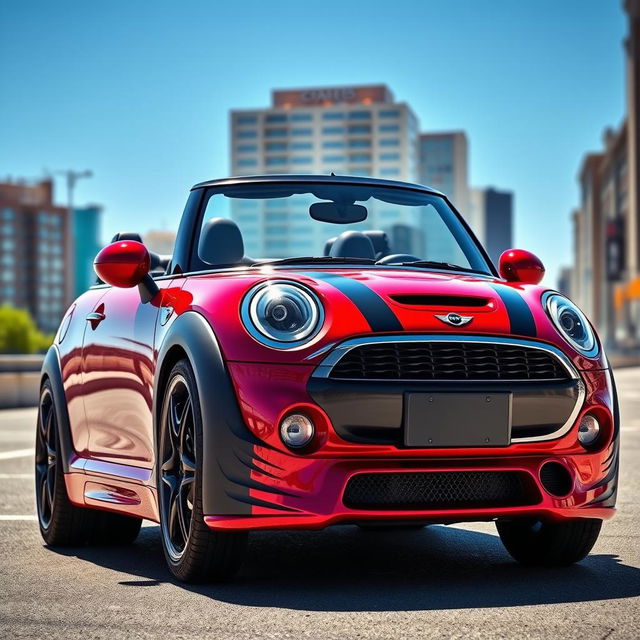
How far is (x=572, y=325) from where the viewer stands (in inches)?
203

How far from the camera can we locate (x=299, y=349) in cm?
461

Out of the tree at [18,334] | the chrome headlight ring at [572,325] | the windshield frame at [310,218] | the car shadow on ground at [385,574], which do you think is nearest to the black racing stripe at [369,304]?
the windshield frame at [310,218]

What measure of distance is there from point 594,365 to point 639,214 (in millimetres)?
116973

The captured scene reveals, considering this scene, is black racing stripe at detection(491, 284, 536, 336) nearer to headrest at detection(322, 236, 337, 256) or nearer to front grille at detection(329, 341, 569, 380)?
front grille at detection(329, 341, 569, 380)

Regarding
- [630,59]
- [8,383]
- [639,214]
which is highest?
[630,59]

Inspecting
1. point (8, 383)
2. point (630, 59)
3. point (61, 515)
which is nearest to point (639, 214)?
point (630, 59)

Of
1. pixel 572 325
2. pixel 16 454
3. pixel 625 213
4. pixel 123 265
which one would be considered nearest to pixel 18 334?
pixel 625 213

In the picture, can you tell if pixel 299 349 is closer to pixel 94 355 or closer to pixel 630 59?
pixel 94 355

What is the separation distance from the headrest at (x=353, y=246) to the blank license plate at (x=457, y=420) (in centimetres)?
156

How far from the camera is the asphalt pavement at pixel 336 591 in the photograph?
4.09 metres

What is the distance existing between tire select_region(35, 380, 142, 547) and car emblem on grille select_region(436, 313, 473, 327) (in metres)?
2.17

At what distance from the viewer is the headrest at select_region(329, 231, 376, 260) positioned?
6.16m

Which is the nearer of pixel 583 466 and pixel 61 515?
pixel 583 466

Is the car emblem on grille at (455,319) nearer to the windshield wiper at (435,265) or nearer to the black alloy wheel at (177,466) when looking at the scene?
the windshield wiper at (435,265)
